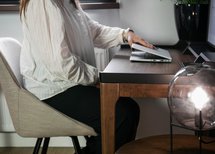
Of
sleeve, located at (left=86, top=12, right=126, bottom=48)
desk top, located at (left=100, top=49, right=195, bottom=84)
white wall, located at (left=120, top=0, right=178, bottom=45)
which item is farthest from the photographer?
white wall, located at (left=120, top=0, right=178, bottom=45)

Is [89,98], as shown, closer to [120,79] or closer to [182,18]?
[120,79]

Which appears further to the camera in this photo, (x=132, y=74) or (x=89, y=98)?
(x=89, y=98)

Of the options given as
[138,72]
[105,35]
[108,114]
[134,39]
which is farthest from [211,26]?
[108,114]

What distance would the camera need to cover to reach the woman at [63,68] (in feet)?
4.03

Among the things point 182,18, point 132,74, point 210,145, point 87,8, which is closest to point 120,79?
point 132,74

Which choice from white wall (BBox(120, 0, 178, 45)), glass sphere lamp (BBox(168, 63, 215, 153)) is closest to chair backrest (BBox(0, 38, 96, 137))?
glass sphere lamp (BBox(168, 63, 215, 153))

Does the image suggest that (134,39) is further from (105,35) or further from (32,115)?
(32,115)

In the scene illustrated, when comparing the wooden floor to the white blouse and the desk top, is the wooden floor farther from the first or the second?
the desk top

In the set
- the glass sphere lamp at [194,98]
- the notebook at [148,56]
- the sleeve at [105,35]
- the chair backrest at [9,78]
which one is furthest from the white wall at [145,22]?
the glass sphere lamp at [194,98]

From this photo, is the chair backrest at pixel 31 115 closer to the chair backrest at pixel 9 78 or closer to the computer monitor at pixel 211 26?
the chair backrest at pixel 9 78

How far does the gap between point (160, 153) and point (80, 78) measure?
0.41 meters

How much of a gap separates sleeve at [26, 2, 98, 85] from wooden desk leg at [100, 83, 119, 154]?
179mm

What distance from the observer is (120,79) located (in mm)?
1083

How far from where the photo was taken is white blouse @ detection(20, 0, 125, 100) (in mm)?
1224
